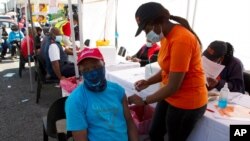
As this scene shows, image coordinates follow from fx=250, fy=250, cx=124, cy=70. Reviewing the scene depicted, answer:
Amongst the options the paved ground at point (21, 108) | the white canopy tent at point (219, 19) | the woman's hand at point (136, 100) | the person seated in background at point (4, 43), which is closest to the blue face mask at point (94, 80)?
the woman's hand at point (136, 100)

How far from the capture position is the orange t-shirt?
1413mm

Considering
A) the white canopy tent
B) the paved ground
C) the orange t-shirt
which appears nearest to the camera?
the orange t-shirt

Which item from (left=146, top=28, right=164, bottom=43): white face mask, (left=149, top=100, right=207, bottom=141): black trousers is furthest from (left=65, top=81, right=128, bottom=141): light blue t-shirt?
(left=146, top=28, right=164, bottom=43): white face mask

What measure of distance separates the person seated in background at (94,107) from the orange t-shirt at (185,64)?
1.20 feet

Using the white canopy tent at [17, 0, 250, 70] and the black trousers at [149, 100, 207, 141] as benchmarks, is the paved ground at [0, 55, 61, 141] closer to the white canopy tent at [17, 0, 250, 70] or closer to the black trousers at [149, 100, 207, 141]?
the black trousers at [149, 100, 207, 141]

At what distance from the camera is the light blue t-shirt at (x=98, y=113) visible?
58.1 inches

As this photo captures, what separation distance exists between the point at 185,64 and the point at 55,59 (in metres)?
2.99

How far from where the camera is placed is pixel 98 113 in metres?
1.55

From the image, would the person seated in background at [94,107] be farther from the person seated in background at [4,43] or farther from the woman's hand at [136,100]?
the person seated in background at [4,43]

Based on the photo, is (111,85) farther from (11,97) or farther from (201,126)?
(11,97)

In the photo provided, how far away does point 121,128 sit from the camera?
163 cm

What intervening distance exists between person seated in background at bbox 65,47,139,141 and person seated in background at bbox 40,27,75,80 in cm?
255

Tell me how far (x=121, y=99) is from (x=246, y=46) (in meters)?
2.38

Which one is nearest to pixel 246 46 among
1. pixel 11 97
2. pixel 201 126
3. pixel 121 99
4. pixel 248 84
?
pixel 248 84
